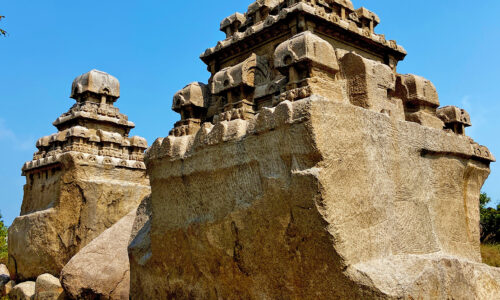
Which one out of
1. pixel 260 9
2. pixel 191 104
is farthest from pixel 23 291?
pixel 260 9

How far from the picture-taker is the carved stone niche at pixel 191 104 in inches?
256

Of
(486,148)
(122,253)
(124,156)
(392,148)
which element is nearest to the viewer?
(392,148)

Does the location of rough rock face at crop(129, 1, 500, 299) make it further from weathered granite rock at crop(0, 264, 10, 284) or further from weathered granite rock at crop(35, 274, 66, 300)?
weathered granite rock at crop(0, 264, 10, 284)

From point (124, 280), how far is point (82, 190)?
2756 mm

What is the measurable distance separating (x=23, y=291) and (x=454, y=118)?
8740 mm

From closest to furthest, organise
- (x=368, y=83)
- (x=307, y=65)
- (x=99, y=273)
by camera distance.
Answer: (x=307, y=65)
(x=368, y=83)
(x=99, y=273)

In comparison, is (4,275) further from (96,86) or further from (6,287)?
(96,86)

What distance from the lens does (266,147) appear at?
466 cm

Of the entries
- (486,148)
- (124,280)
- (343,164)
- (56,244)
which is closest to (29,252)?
(56,244)

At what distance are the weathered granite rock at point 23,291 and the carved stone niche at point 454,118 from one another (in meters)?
8.25

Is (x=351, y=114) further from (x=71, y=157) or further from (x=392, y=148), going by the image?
(x=71, y=157)

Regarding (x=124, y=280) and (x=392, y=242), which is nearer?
(x=392, y=242)

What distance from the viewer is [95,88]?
11.5 m

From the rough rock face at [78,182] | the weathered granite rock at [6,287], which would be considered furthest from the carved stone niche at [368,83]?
the weathered granite rock at [6,287]
